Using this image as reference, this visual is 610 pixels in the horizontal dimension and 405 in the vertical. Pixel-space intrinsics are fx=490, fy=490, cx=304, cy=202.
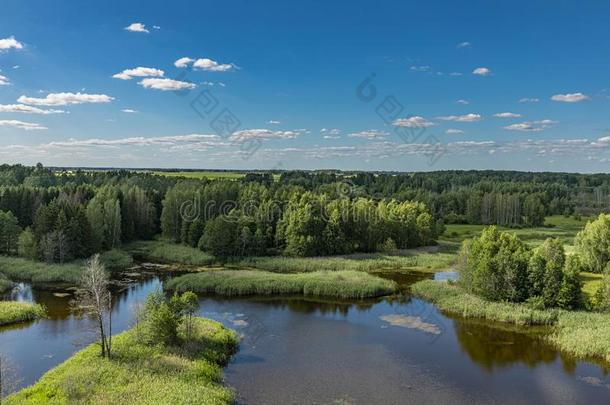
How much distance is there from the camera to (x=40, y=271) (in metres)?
61.1

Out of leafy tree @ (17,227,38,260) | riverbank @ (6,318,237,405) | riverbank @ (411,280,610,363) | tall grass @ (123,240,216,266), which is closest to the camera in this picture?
riverbank @ (6,318,237,405)

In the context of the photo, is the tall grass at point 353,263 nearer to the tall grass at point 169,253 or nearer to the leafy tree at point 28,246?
the tall grass at point 169,253

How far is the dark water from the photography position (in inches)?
1217

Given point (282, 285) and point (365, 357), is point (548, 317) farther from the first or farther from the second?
point (282, 285)

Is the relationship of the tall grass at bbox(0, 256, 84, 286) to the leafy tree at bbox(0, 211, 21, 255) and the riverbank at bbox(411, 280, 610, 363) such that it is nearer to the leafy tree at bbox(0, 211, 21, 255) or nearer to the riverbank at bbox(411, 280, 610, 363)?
the leafy tree at bbox(0, 211, 21, 255)

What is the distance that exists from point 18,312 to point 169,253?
119 ft

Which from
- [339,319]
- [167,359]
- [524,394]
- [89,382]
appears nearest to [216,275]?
[339,319]

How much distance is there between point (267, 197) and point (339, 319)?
48920mm

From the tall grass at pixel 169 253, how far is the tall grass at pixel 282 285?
1449 centimetres

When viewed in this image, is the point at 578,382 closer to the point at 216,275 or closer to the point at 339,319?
the point at 339,319

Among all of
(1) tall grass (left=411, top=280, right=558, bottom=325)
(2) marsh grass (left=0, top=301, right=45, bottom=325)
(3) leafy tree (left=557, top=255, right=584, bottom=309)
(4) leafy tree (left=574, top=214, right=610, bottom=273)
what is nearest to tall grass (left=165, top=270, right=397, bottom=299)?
(1) tall grass (left=411, top=280, right=558, bottom=325)

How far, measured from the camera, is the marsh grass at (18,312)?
141 feet

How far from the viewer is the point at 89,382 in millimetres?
28203

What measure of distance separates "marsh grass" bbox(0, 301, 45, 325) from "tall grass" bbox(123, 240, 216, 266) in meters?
29.1
